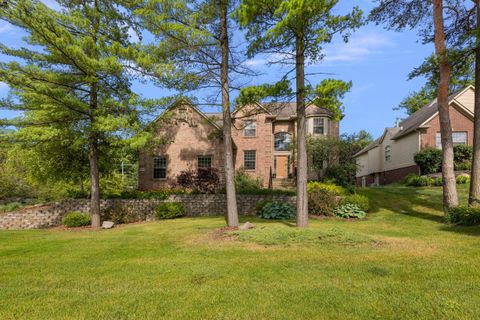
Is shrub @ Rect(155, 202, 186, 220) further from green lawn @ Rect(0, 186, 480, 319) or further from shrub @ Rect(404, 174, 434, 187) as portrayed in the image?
shrub @ Rect(404, 174, 434, 187)

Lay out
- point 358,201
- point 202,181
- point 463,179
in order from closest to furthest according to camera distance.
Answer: point 358,201
point 202,181
point 463,179

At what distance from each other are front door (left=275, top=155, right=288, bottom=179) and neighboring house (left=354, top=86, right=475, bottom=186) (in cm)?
555

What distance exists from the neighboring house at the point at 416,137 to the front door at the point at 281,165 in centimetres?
555

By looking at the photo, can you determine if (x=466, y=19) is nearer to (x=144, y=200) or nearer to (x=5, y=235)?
(x=144, y=200)

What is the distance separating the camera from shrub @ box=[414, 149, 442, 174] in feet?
68.0

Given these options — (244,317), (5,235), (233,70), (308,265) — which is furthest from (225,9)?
(5,235)

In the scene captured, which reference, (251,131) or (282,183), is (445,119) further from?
(251,131)

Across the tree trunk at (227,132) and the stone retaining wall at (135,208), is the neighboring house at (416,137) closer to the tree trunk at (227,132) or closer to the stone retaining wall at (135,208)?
the stone retaining wall at (135,208)

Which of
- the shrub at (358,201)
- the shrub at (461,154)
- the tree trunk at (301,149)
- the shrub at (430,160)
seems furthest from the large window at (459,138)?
the tree trunk at (301,149)

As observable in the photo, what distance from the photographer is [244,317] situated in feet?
11.7

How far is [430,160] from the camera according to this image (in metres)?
21.0

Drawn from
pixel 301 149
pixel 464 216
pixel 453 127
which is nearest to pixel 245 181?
pixel 301 149

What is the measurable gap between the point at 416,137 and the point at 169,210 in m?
17.9

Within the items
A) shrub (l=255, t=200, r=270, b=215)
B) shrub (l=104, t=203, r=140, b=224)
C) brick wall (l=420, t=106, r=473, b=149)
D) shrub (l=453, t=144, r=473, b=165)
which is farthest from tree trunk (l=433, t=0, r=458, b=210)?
shrub (l=104, t=203, r=140, b=224)
